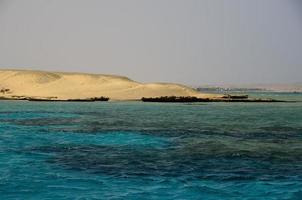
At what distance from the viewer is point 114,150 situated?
20.6 m

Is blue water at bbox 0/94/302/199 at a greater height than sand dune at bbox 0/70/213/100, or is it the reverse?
sand dune at bbox 0/70/213/100

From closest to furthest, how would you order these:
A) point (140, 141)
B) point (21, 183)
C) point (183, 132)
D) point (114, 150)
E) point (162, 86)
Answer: point (21, 183) → point (114, 150) → point (140, 141) → point (183, 132) → point (162, 86)

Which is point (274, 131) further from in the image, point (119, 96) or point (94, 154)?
point (119, 96)

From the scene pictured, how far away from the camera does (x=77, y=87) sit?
381 ft

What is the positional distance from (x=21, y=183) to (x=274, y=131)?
18742 mm

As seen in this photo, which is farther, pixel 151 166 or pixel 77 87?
pixel 77 87

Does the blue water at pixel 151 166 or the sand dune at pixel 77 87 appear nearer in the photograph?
the blue water at pixel 151 166

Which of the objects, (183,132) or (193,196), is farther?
(183,132)

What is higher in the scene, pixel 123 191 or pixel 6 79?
pixel 6 79

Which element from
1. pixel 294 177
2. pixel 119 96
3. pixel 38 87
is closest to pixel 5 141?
pixel 294 177

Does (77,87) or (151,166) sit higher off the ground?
(77,87)

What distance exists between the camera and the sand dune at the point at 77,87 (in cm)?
9538

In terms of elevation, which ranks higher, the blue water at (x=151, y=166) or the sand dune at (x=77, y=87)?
the sand dune at (x=77, y=87)

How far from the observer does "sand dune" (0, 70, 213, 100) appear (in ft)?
313
